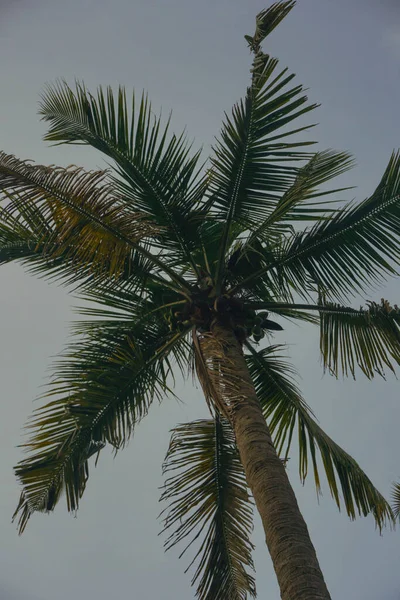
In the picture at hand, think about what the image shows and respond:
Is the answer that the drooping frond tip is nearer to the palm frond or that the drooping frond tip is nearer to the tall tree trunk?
the palm frond

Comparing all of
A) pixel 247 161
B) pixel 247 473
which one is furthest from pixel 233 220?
pixel 247 473

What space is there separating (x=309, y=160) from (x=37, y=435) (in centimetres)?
382

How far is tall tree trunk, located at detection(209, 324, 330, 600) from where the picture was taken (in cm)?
354

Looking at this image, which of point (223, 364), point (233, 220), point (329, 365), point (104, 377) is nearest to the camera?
point (223, 364)

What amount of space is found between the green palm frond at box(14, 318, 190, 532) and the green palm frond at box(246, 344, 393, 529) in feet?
3.53

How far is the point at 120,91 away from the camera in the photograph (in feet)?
20.2

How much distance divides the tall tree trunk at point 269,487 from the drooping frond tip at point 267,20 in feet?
8.62

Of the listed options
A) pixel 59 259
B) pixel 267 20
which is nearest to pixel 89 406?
pixel 59 259

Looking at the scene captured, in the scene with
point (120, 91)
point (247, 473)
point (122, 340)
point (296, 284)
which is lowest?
point (247, 473)

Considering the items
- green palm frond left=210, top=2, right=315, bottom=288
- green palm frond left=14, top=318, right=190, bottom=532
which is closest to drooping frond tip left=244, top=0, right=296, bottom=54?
green palm frond left=210, top=2, right=315, bottom=288

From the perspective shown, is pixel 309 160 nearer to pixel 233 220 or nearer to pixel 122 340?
pixel 233 220

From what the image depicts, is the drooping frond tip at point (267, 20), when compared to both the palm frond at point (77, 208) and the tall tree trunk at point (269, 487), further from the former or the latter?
the tall tree trunk at point (269, 487)

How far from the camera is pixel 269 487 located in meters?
4.26

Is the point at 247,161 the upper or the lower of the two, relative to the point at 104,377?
upper
